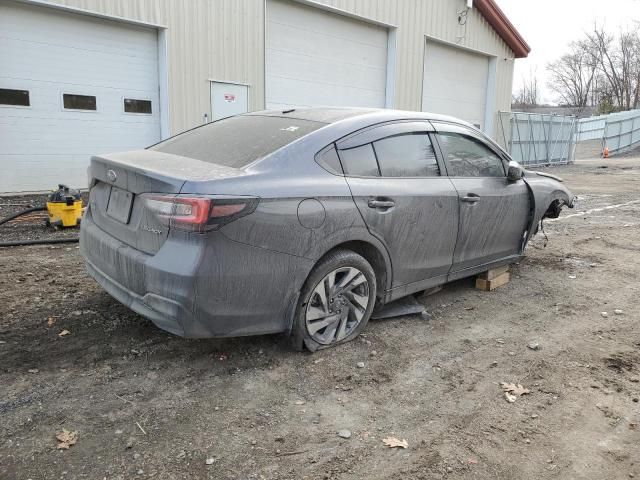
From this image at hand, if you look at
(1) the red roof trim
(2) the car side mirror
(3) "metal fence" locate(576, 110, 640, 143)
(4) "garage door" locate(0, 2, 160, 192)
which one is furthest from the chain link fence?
(2) the car side mirror

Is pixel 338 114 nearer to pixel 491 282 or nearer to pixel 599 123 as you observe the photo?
pixel 491 282

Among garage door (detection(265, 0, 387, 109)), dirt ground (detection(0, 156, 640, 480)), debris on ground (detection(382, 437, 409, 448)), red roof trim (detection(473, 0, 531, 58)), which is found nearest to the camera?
dirt ground (detection(0, 156, 640, 480))

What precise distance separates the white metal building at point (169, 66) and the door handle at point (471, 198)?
8069 millimetres

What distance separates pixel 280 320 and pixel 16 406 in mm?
1474

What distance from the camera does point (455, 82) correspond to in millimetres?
18125

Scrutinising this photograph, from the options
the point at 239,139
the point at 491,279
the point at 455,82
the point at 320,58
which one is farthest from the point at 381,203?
the point at 455,82

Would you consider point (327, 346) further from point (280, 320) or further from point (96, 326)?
point (96, 326)

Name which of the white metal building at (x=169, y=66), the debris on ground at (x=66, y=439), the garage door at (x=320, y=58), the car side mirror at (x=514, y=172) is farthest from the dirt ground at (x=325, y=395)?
the garage door at (x=320, y=58)

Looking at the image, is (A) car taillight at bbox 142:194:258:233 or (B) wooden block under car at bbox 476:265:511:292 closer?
(A) car taillight at bbox 142:194:258:233

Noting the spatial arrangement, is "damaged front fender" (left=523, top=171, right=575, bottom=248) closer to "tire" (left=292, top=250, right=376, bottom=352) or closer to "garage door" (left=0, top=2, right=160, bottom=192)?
"tire" (left=292, top=250, right=376, bottom=352)

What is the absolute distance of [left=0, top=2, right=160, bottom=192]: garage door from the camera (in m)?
9.13

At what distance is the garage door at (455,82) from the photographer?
669 inches

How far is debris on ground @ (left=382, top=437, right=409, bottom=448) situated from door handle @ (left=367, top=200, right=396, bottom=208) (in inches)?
59.5

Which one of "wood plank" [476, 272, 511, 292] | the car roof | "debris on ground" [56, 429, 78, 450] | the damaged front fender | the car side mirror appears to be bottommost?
"debris on ground" [56, 429, 78, 450]
